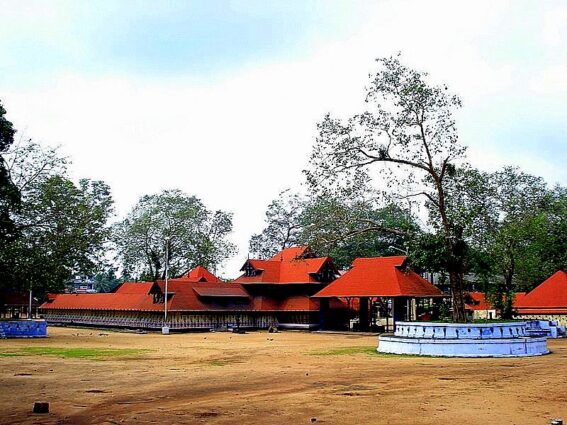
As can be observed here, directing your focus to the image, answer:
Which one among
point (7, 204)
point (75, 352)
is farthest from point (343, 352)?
point (7, 204)

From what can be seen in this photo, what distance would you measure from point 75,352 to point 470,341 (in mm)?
15807

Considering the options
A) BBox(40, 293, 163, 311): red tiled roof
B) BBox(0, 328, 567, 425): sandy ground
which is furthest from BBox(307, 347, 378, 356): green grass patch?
BBox(40, 293, 163, 311): red tiled roof

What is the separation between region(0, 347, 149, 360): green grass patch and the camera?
2409 cm

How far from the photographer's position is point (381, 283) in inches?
1676

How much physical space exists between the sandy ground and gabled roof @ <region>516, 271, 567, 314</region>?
1858 centimetres

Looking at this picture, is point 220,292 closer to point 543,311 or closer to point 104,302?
point 104,302

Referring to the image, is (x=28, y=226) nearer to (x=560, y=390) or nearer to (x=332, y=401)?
(x=332, y=401)

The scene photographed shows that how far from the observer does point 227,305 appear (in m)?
50.3

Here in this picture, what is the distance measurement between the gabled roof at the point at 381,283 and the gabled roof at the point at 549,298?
562 cm

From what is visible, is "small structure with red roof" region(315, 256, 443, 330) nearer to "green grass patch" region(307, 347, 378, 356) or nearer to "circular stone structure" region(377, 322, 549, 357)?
"green grass patch" region(307, 347, 378, 356)

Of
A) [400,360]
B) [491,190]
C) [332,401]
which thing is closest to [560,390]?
[332,401]

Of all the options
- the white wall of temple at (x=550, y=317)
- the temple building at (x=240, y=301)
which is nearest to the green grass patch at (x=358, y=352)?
the white wall of temple at (x=550, y=317)

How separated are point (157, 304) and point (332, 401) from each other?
124ft

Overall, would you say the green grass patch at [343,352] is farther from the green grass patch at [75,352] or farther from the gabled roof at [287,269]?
the gabled roof at [287,269]
